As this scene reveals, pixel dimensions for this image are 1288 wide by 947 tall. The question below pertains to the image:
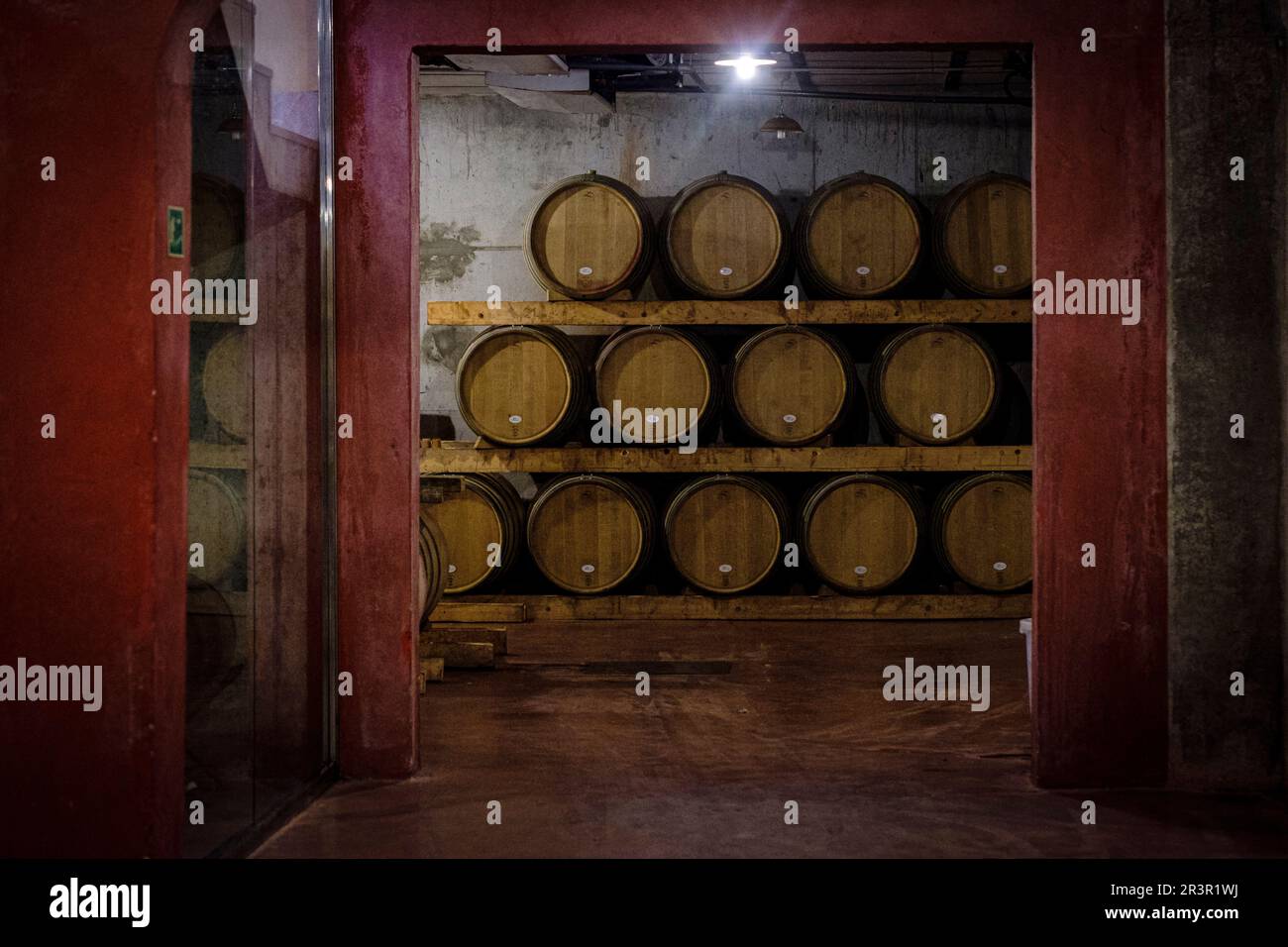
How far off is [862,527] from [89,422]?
5138 mm

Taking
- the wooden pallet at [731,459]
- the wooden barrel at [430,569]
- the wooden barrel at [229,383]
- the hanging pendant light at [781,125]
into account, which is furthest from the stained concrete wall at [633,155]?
the wooden barrel at [229,383]

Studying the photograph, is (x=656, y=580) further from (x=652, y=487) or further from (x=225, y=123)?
(x=225, y=123)

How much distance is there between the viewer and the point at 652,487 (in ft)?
27.0

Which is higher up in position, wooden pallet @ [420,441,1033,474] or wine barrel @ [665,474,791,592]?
wooden pallet @ [420,441,1033,474]

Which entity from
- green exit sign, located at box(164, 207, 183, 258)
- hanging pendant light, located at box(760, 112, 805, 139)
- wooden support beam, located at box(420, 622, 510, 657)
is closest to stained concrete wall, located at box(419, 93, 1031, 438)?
hanging pendant light, located at box(760, 112, 805, 139)

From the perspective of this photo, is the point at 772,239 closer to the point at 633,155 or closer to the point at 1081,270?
the point at 633,155

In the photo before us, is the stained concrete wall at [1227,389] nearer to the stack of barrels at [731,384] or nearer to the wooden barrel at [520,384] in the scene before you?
the stack of barrels at [731,384]

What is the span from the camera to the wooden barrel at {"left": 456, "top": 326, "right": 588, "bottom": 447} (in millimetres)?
7133

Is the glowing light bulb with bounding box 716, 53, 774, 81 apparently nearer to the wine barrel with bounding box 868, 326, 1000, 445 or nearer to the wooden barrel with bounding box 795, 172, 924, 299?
the wooden barrel with bounding box 795, 172, 924, 299

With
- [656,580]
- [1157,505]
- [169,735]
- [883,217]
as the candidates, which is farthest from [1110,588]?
[656,580]

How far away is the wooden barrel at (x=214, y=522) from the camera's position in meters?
3.26

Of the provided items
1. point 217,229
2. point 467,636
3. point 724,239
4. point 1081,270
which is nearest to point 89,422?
point 217,229

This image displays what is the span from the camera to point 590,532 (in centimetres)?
726

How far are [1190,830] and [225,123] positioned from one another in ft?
11.4
